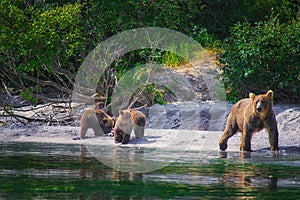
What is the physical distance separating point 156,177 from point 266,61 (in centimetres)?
760

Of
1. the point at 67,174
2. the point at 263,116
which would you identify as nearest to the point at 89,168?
the point at 67,174

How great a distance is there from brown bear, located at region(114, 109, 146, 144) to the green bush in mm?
2741

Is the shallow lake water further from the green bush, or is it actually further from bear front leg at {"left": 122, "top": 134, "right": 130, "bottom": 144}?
the green bush

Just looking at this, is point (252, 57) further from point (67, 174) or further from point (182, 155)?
point (67, 174)

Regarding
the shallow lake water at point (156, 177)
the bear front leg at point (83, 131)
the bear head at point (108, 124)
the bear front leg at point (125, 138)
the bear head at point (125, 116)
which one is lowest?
the shallow lake water at point (156, 177)

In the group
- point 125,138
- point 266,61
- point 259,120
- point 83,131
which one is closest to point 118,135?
point 125,138

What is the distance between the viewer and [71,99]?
63.0ft

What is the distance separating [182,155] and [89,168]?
114 inches

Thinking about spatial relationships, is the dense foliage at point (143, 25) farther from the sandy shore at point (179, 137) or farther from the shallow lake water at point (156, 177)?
the shallow lake water at point (156, 177)

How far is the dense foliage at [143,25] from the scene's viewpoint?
16.7 meters

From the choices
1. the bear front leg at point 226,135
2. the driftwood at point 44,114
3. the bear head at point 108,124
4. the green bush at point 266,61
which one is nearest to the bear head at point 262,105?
the bear front leg at point 226,135

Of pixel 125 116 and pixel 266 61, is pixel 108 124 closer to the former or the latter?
pixel 125 116

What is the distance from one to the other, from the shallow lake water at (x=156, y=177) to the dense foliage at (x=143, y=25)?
3.38m

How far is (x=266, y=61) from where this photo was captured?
16.8 m
